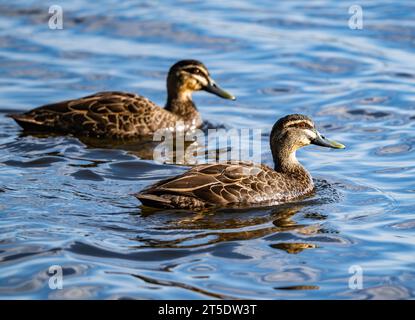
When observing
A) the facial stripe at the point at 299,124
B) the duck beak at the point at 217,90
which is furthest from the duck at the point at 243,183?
the duck beak at the point at 217,90

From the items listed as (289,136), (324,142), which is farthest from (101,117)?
(324,142)

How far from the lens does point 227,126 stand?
54.8ft

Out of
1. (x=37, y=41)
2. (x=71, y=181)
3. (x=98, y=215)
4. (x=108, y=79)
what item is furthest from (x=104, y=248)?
(x=37, y=41)

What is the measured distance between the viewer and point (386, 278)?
396 inches

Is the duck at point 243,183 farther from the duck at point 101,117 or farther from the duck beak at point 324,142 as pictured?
the duck at point 101,117

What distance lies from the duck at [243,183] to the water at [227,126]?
185 mm

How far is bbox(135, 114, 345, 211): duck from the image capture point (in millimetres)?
11898

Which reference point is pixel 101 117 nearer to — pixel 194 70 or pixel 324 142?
pixel 194 70

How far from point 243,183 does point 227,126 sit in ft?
15.2

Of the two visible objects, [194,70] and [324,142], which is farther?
[194,70]

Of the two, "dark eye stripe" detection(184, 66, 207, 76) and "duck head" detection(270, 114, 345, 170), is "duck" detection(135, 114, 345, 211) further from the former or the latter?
"dark eye stripe" detection(184, 66, 207, 76)

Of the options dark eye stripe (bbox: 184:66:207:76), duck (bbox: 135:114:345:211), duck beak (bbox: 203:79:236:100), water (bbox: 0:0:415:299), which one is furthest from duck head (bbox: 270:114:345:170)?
dark eye stripe (bbox: 184:66:207:76)

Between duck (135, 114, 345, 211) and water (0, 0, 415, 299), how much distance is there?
0.19m
